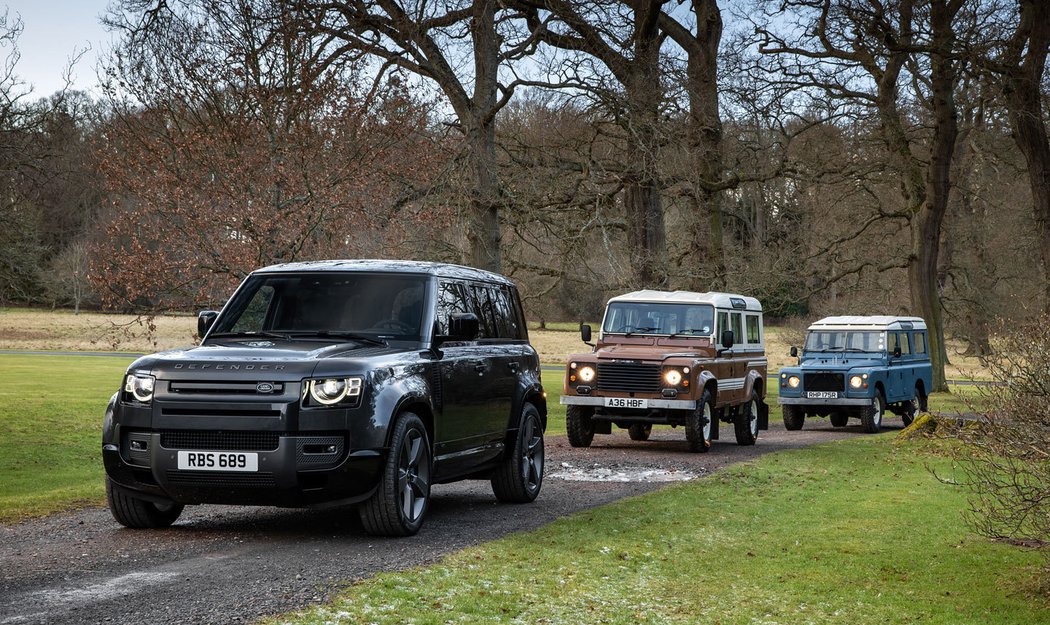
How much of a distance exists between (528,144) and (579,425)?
10.3m

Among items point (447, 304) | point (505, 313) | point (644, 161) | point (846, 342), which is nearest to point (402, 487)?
point (447, 304)

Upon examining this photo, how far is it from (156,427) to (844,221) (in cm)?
3544

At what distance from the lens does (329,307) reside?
35.1ft

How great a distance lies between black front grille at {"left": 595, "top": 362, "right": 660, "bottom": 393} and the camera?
1912cm

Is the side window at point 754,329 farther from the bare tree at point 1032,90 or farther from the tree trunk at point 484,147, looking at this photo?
the bare tree at point 1032,90

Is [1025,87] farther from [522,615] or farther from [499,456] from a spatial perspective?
[522,615]

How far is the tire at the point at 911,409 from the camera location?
2807 centimetres

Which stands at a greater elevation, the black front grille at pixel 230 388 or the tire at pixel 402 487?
the black front grille at pixel 230 388

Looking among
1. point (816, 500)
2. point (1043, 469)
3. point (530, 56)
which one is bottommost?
point (816, 500)

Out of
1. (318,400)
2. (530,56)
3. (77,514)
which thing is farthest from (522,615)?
(530,56)

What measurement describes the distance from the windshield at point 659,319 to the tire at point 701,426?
1.25 metres

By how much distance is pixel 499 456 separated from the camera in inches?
469

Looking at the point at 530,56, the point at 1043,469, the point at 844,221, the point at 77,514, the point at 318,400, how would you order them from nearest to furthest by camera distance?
the point at 1043,469, the point at 318,400, the point at 77,514, the point at 530,56, the point at 844,221

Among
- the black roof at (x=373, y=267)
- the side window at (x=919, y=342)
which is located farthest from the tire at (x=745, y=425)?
the black roof at (x=373, y=267)
